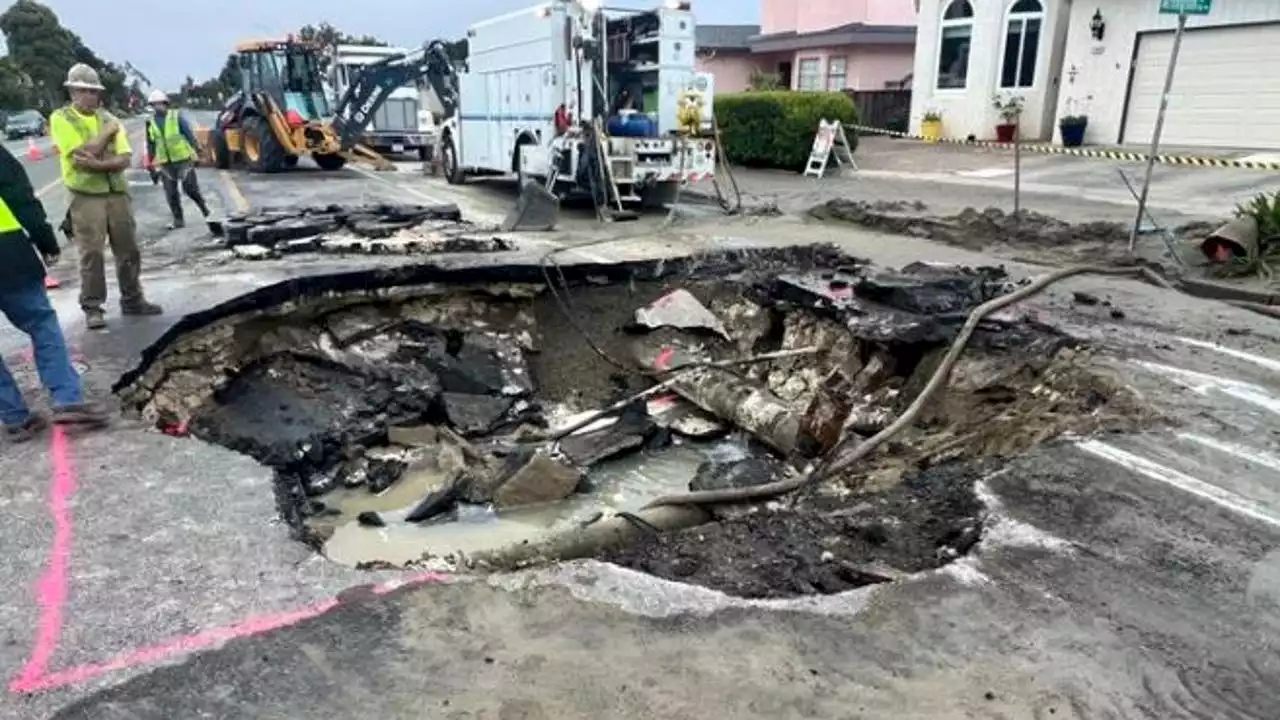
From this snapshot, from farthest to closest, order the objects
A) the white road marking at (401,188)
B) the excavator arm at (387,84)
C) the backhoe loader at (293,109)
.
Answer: the backhoe loader at (293,109) < the excavator arm at (387,84) < the white road marking at (401,188)

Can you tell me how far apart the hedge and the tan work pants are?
15.3 metres

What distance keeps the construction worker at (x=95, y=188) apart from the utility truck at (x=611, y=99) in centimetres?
658

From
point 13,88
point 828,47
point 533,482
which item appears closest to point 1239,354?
point 533,482

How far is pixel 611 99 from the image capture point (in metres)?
13.5

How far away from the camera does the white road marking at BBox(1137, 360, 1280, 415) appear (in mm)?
5148

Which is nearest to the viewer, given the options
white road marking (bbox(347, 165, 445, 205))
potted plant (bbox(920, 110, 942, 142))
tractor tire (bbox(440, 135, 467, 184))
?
white road marking (bbox(347, 165, 445, 205))

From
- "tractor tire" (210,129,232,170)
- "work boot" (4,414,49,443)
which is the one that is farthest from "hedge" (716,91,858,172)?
"work boot" (4,414,49,443)

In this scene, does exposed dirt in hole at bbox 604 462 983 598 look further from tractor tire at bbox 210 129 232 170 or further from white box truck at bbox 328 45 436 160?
tractor tire at bbox 210 129 232 170

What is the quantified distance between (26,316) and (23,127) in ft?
151

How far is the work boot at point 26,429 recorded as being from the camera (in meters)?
4.54

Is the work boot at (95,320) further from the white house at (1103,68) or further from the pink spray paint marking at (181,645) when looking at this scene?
the white house at (1103,68)

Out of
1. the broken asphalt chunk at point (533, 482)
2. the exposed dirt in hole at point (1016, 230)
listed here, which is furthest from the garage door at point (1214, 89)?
the broken asphalt chunk at point (533, 482)

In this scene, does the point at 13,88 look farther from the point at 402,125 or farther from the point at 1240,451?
the point at 1240,451

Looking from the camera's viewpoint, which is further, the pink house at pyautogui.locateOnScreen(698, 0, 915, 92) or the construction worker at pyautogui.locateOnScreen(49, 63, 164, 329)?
the pink house at pyautogui.locateOnScreen(698, 0, 915, 92)
